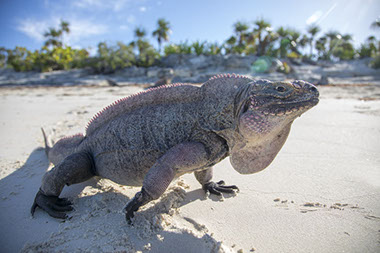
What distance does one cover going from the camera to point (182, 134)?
1.98 m

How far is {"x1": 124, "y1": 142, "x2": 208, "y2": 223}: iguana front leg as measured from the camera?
1.70 m

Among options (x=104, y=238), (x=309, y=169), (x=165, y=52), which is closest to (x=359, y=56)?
(x=165, y=52)

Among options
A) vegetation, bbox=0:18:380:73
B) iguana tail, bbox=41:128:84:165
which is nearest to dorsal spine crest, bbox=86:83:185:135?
iguana tail, bbox=41:128:84:165

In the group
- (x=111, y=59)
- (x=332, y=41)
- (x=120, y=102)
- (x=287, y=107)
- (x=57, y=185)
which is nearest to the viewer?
(x=287, y=107)

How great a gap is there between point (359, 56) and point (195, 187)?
41621 mm

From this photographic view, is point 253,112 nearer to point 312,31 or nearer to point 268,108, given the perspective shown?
point 268,108

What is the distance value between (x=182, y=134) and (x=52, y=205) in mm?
1332

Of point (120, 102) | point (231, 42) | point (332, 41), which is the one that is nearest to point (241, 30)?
point (231, 42)

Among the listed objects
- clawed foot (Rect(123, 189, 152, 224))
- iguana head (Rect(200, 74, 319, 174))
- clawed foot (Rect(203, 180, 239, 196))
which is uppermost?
iguana head (Rect(200, 74, 319, 174))

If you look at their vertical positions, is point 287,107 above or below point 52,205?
above

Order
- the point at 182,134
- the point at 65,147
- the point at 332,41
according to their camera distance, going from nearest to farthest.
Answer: the point at 182,134 < the point at 65,147 < the point at 332,41

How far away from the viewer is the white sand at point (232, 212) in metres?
1.62

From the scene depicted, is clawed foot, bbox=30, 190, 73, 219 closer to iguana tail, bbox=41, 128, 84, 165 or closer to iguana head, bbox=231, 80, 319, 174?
iguana tail, bbox=41, 128, 84, 165

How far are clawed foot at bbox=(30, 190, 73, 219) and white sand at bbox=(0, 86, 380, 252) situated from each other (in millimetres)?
62
